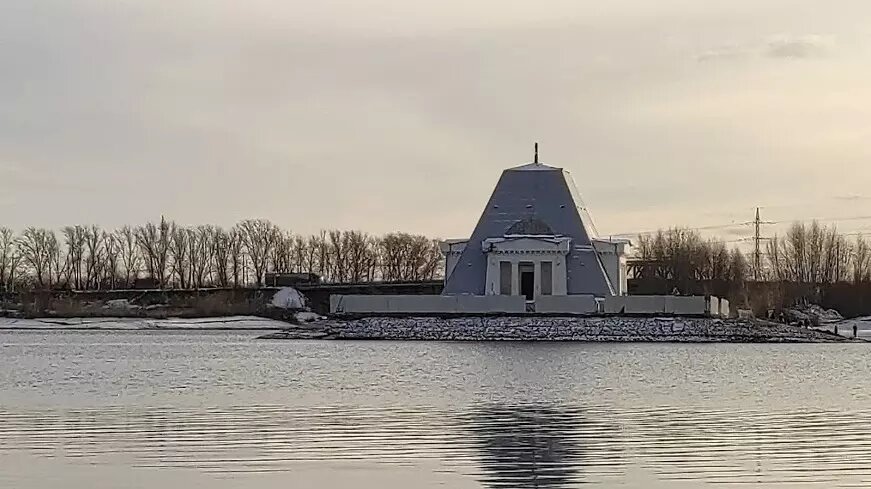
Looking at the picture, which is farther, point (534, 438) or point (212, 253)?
point (212, 253)

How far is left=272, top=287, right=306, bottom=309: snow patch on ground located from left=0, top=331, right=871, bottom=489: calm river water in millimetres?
45182

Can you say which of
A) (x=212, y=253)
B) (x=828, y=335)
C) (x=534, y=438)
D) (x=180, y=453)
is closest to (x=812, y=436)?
(x=534, y=438)

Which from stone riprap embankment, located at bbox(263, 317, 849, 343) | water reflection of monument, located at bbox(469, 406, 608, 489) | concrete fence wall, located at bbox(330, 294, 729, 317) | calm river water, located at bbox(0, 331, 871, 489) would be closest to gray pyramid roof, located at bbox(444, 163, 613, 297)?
concrete fence wall, located at bbox(330, 294, 729, 317)

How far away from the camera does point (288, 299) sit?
8275 centimetres

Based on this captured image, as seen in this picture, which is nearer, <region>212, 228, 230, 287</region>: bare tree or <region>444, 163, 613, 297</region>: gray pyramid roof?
<region>444, 163, 613, 297</region>: gray pyramid roof

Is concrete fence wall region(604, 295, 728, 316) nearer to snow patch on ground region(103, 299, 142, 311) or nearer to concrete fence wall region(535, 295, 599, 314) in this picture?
concrete fence wall region(535, 295, 599, 314)

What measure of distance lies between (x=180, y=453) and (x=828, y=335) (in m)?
47.8

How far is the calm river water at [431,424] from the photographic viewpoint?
13.2m

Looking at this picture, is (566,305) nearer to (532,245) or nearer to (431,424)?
(532,245)

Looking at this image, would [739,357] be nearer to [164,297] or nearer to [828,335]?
[828,335]

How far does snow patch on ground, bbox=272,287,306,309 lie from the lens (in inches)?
3204

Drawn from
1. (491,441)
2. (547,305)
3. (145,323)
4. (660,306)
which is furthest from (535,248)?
(491,441)

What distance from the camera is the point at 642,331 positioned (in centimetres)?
5334

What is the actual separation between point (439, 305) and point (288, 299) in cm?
2447
